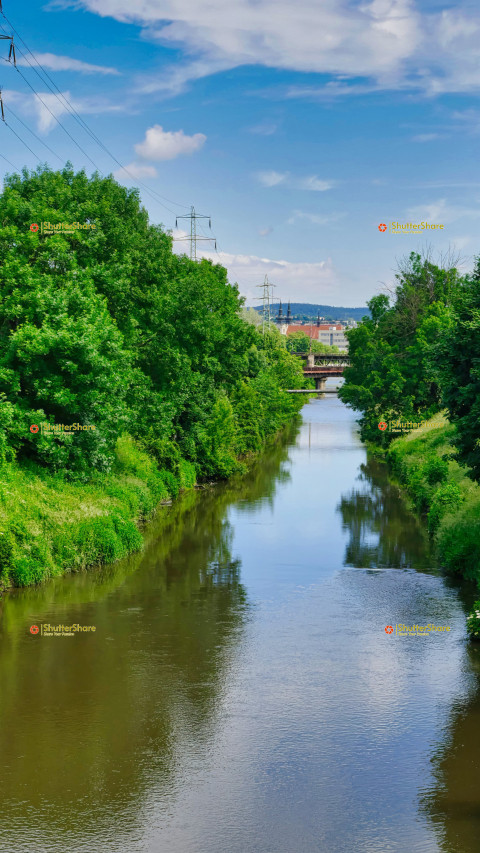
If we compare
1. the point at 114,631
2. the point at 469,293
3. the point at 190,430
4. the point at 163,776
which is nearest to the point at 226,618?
the point at 114,631

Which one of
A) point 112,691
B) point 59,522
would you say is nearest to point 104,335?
point 59,522

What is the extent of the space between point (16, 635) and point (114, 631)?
2.87m

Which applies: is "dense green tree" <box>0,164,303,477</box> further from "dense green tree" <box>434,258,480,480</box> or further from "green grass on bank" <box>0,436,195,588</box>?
"dense green tree" <box>434,258,480,480</box>

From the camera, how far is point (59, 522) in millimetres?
28750

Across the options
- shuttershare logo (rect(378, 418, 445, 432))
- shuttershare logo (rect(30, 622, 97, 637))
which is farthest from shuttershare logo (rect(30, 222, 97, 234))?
shuttershare logo (rect(378, 418, 445, 432))

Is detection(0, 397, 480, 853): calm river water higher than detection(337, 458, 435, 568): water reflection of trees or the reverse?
the reverse

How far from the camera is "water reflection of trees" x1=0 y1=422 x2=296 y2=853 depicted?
15.5 metres

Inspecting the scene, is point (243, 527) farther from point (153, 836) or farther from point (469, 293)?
point (153, 836)

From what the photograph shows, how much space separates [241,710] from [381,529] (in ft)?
72.2

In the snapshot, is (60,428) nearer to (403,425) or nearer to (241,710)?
(241,710)

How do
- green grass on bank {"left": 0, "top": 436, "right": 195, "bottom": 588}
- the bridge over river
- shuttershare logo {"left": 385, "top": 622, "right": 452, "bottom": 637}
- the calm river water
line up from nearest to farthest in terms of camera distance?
1. the calm river water
2. shuttershare logo {"left": 385, "top": 622, "right": 452, "bottom": 637}
3. green grass on bank {"left": 0, "top": 436, "right": 195, "bottom": 588}
4. the bridge over river

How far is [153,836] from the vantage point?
14484 mm

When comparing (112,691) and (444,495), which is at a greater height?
(444,495)

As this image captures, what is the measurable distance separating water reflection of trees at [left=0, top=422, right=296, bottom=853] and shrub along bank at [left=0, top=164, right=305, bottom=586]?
2.27 m
